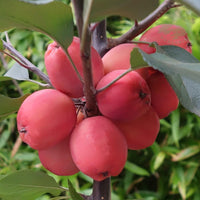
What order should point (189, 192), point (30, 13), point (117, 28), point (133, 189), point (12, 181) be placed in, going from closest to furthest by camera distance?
point (30, 13)
point (12, 181)
point (189, 192)
point (133, 189)
point (117, 28)

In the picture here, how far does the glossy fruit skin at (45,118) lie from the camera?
1.10 feet

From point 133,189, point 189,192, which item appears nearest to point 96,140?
point 189,192

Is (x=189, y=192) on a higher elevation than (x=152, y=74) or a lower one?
lower

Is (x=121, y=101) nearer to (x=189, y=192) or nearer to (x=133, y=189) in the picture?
(x=189, y=192)

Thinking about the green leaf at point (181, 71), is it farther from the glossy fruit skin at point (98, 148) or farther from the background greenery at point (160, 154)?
the background greenery at point (160, 154)

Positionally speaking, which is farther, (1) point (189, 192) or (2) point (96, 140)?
(1) point (189, 192)

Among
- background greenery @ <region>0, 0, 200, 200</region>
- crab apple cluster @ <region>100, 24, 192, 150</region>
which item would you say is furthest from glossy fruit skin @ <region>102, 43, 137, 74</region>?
background greenery @ <region>0, 0, 200, 200</region>

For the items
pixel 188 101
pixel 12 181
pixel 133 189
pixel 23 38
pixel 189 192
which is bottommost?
pixel 133 189

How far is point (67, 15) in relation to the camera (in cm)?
31

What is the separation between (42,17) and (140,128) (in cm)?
15

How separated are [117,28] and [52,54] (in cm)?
138

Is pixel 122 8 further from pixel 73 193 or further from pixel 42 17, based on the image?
pixel 73 193

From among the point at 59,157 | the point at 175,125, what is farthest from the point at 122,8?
the point at 175,125

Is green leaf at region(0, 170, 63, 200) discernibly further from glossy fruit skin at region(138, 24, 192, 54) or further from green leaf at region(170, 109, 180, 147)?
green leaf at region(170, 109, 180, 147)
